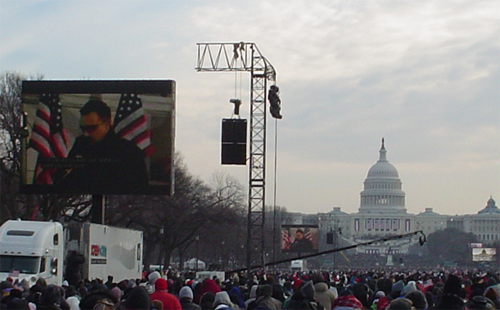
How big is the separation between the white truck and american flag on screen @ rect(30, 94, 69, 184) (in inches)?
164

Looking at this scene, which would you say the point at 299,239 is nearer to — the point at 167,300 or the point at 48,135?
the point at 48,135

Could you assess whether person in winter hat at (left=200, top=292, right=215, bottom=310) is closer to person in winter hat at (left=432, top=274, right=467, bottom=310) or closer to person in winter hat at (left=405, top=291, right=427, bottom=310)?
person in winter hat at (left=405, top=291, right=427, bottom=310)

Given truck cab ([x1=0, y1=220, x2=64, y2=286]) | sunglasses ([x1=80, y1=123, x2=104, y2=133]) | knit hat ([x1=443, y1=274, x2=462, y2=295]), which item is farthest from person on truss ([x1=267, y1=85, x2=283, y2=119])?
knit hat ([x1=443, y1=274, x2=462, y2=295])

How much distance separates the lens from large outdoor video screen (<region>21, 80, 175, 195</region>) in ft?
125

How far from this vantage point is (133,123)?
38.3m

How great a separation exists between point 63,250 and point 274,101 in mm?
13164

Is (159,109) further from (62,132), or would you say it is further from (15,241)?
(15,241)

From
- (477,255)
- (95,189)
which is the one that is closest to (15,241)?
A: (95,189)

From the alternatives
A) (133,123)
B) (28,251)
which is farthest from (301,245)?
(28,251)

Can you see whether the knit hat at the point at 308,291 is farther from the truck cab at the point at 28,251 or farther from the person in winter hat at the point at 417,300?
the truck cab at the point at 28,251

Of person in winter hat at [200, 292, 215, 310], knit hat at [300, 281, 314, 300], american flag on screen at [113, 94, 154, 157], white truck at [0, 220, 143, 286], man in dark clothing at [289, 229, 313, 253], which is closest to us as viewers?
knit hat at [300, 281, 314, 300]

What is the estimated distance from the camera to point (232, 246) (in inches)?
3738

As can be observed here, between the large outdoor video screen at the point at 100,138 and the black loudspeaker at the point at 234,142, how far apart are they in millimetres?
3025

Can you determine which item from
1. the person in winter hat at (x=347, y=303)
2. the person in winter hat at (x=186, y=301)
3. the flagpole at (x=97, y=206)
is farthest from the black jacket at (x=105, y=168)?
the person in winter hat at (x=347, y=303)
